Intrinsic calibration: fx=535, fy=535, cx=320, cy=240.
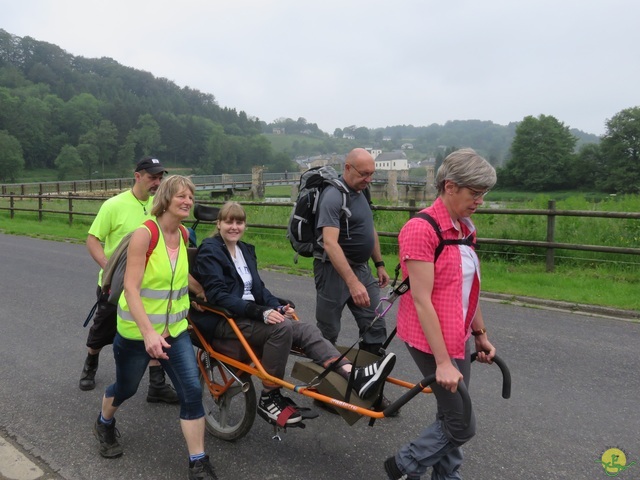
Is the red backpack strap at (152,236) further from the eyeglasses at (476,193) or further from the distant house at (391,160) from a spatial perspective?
the distant house at (391,160)

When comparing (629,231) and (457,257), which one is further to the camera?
(629,231)

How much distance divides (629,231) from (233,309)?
27.9ft

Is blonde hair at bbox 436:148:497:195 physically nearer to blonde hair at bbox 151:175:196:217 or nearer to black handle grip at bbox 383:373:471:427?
black handle grip at bbox 383:373:471:427

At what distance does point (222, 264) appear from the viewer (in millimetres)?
3521

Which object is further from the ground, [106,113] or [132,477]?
[106,113]

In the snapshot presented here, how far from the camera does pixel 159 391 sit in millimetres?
4223

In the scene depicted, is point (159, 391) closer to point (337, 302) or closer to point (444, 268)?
point (337, 302)

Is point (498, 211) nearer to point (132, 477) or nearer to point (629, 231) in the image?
point (629, 231)

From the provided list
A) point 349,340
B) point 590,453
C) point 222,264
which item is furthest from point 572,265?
point 222,264

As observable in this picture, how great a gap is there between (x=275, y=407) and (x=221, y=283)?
846 mm

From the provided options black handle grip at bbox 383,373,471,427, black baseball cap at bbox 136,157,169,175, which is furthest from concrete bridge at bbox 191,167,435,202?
black handle grip at bbox 383,373,471,427

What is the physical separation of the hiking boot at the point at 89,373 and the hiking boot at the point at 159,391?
56 centimetres

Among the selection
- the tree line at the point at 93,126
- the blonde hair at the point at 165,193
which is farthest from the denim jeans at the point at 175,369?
the tree line at the point at 93,126

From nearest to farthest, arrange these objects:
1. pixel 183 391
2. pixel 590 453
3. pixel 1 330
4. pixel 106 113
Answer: pixel 183 391 → pixel 590 453 → pixel 1 330 → pixel 106 113
